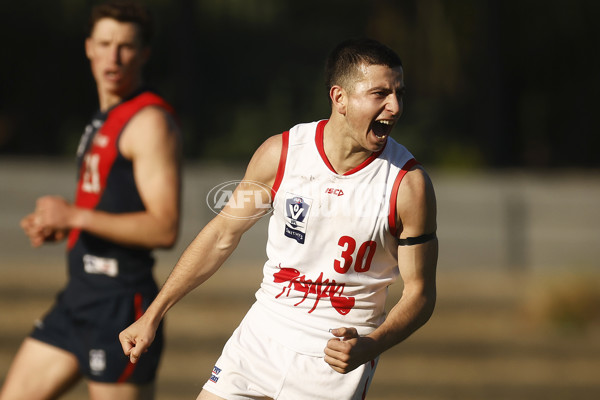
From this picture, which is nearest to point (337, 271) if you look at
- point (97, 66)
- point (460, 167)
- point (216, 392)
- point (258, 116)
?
point (216, 392)

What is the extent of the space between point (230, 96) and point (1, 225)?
242 cm

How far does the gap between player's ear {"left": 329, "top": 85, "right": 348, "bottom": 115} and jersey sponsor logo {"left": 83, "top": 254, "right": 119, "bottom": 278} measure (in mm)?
1603

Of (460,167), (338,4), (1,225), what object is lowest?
(1,225)

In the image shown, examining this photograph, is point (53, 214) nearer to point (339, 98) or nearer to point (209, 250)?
point (209, 250)

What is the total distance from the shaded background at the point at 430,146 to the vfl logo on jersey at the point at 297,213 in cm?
512

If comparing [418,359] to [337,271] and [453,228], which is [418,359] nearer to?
[453,228]

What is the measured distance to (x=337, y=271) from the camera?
3246 mm

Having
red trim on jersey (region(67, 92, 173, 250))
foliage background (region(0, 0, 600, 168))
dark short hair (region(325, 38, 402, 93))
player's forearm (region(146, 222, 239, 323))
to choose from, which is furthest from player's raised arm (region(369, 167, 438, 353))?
foliage background (region(0, 0, 600, 168))

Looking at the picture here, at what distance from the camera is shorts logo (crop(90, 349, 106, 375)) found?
4.16 metres

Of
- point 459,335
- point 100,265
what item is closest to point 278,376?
point 100,265

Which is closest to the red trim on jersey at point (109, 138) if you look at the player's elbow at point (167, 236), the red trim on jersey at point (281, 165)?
the player's elbow at point (167, 236)

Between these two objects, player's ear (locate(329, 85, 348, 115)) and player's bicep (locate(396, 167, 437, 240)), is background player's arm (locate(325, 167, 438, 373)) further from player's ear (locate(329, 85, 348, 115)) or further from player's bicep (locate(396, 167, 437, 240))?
player's ear (locate(329, 85, 348, 115))

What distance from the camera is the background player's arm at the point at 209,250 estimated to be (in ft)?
10.7

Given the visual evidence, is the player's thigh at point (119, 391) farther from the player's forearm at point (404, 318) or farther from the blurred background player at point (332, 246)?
the player's forearm at point (404, 318)
